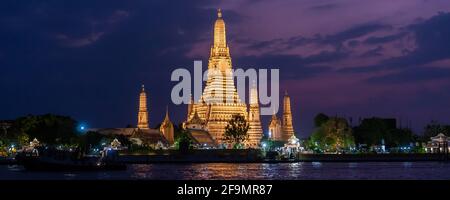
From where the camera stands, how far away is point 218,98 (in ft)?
420

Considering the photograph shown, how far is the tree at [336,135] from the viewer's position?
105 meters

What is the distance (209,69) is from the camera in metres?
130

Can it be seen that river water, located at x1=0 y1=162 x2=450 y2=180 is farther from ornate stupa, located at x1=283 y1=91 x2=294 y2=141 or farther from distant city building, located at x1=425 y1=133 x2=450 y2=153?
ornate stupa, located at x1=283 y1=91 x2=294 y2=141

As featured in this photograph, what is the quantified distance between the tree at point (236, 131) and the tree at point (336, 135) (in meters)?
11.4

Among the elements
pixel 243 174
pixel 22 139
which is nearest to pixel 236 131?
pixel 22 139

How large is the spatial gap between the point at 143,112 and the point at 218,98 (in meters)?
16.2

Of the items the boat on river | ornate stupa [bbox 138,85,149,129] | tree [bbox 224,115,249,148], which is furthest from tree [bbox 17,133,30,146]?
ornate stupa [bbox 138,85,149,129]

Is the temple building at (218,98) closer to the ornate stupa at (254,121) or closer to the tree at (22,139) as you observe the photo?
the ornate stupa at (254,121)

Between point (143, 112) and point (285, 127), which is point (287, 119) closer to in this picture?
point (285, 127)

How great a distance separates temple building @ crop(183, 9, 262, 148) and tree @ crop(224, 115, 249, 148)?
865 centimetres

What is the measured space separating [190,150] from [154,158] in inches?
225

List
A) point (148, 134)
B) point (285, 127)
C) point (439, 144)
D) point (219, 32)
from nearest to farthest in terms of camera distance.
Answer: point (439, 144), point (148, 134), point (219, 32), point (285, 127)
